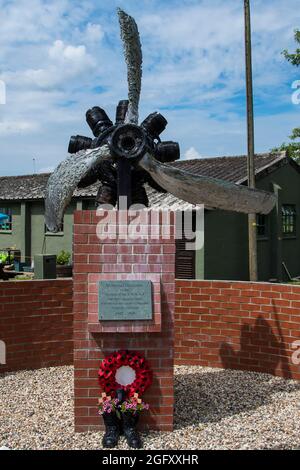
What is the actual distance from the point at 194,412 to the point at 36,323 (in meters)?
2.65

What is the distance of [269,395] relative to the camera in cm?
609

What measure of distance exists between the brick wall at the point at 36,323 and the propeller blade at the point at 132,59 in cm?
267

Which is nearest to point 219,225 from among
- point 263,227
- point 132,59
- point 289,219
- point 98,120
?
point 263,227

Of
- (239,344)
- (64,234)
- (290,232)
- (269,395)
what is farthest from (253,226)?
(64,234)

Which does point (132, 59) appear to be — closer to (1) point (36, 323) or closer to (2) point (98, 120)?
(2) point (98, 120)

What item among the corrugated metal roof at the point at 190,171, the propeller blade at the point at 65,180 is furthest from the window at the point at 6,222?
the propeller blade at the point at 65,180

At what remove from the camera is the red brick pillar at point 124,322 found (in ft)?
16.2

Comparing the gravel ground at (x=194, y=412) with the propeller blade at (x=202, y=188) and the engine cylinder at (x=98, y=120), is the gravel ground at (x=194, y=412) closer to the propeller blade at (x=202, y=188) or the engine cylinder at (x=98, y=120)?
the propeller blade at (x=202, y=188)

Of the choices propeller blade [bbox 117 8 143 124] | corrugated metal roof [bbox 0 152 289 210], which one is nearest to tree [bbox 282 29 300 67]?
corrugated metal roof [bbox 0 152 289 210]

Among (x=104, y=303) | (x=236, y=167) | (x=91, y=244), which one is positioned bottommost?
(x=104, y=303)

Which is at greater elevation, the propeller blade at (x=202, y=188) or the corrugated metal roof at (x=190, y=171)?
the corrugated metal roof at (x=190, y=171)

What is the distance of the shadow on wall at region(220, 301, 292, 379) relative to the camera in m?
6.82

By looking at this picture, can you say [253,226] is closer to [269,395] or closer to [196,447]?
[269,395]
